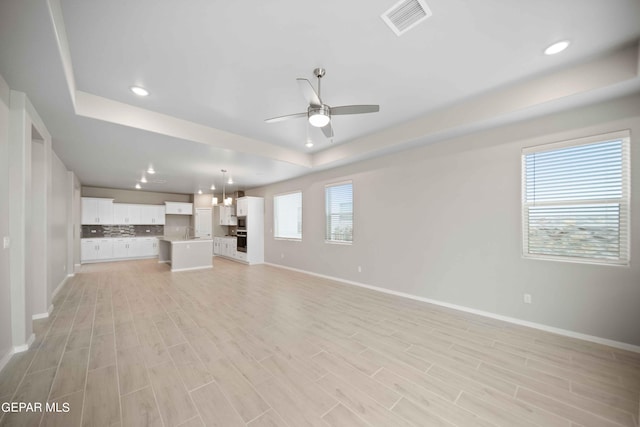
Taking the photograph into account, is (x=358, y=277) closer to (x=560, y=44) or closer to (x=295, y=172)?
(x=295, y=172)

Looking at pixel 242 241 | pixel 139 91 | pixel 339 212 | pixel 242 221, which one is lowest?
pixel 242 241

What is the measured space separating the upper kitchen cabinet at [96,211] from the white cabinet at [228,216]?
3743 mm

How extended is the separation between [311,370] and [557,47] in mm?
3720

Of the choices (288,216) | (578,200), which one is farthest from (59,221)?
(578,200)

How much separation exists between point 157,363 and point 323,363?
1.59 meters

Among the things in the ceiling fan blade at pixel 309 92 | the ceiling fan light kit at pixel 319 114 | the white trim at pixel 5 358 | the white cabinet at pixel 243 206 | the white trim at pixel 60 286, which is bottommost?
the white trim at pixel 60 286

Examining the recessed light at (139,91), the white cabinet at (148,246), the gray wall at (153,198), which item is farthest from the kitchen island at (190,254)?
the recessed light at (139,91)

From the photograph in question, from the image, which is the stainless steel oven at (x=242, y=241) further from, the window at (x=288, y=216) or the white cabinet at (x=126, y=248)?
the white cabinet at (x=126, y=248)

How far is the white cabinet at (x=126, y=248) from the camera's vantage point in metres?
8.55

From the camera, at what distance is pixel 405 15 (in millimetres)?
1861

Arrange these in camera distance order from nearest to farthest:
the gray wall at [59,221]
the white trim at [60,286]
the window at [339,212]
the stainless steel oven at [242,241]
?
the gray wall at [59,221] → the white trim at [60,286] → the window at [339,212] → the stainless steel oven at [242,241]

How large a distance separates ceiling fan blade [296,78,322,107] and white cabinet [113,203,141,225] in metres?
9.80

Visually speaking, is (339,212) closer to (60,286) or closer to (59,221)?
(59,221)

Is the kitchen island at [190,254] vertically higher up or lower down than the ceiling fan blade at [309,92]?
lower down
